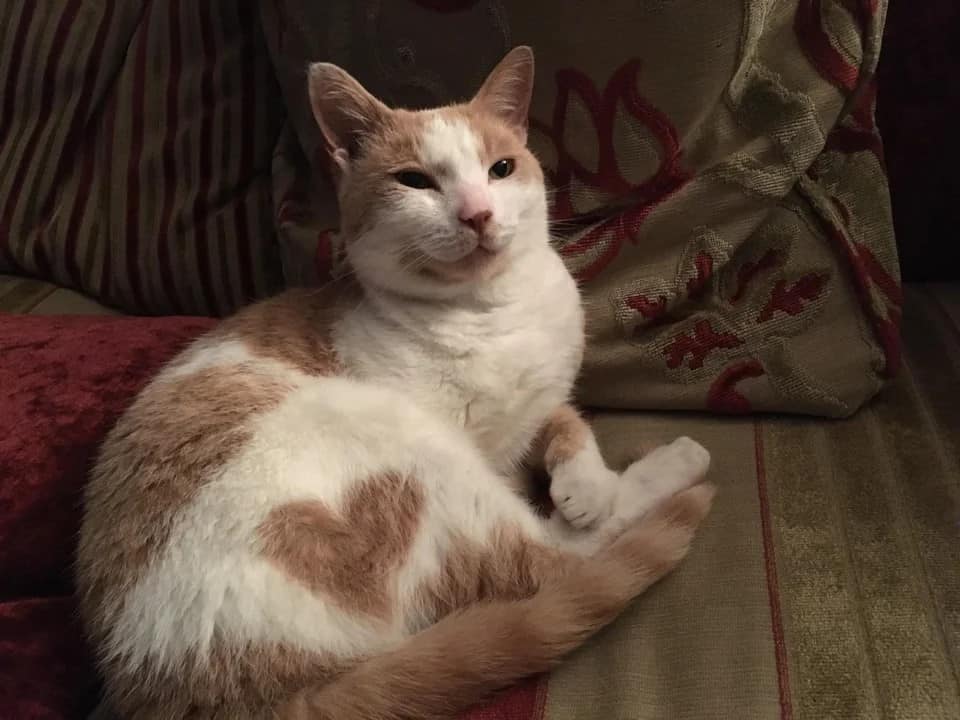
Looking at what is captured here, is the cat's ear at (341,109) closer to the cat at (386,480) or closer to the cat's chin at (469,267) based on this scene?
the cat at (386,480)

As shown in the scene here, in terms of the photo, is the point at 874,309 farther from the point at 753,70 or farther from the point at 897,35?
the point at 897,35

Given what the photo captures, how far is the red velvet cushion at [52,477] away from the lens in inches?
33.8

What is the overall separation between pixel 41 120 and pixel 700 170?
138 centimetres

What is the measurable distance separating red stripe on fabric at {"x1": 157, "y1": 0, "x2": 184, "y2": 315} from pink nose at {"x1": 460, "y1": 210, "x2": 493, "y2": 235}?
0.78 meters

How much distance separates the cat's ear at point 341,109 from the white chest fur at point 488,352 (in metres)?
0.24

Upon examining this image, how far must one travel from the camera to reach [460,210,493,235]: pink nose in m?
0.95

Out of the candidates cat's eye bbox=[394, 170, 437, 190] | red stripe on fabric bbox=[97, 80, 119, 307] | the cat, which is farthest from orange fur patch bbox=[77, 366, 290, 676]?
red stripe on fabric bbox=[97, 80, 119, 307]

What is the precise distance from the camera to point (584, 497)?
99cm

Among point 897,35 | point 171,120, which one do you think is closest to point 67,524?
point 171,120

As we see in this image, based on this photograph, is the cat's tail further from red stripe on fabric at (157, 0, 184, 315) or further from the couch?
red stripe on fabric at (157, 0, 184, 315)

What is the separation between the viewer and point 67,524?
0.98 metres

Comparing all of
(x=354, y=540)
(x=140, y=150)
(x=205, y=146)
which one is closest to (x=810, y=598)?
(x=354, y=540)

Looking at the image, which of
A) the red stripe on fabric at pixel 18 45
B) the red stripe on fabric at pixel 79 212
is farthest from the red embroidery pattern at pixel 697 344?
the red stripe on fabric at pixel 18 45

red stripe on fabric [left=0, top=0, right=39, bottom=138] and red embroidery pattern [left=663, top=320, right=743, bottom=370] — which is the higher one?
red stripe on fabric [left=0, top=0, right=39, bottom=138]
